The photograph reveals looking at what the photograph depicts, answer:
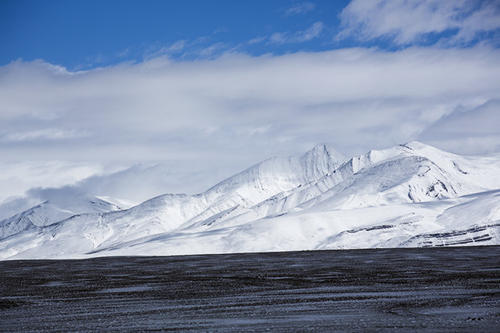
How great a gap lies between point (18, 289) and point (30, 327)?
2457 cm

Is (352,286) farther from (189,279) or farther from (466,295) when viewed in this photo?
(189,279)

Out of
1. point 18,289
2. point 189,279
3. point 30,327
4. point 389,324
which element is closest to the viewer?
point 389,324

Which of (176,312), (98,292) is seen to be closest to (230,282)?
(98,292)

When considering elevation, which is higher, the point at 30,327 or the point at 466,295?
the point at 30,327

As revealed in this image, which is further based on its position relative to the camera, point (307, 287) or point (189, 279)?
point (189, 279)

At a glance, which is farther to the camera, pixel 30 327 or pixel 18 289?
pixel 18 289

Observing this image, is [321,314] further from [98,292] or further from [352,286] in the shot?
[98,292]

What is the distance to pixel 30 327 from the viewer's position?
2983 cm

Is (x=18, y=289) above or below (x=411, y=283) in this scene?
above

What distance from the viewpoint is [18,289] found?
5312 centimetres

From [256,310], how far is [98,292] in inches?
674

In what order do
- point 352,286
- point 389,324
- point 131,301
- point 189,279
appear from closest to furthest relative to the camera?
1. point 389,324
2. point 131,301
3. point 352,286
4. point 189,279

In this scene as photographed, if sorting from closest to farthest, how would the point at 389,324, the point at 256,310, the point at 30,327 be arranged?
the point at 389,324, the point at 30,327, the point at 256,310

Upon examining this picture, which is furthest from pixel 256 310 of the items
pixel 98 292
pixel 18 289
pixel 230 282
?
pixel 18 289
